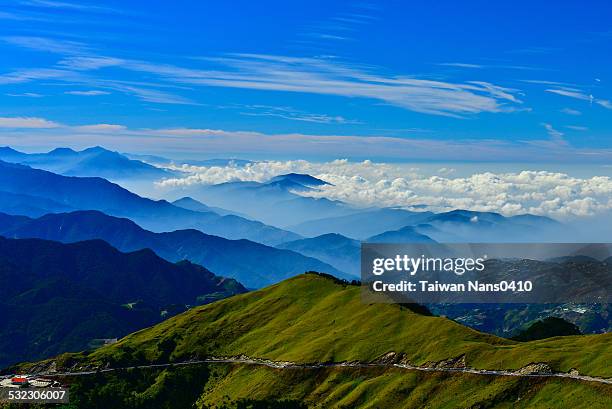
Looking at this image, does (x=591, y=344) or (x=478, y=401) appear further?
(x=591, y=344)

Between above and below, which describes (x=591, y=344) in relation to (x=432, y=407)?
above

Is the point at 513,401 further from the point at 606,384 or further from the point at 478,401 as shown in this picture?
the point at 606,384

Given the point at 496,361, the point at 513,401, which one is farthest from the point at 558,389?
the point at 496,361

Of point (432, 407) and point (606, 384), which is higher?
point (606, 384)

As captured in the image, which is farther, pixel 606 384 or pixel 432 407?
pixel 432 407

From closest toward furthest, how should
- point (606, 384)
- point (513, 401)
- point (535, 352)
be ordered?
point (606, 384), point (513, 401), point (535, 352)

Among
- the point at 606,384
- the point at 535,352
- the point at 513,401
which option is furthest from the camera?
the point at 535,352

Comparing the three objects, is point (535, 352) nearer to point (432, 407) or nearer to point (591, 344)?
point (591, 344)

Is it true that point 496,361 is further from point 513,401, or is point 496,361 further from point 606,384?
point 606,384
